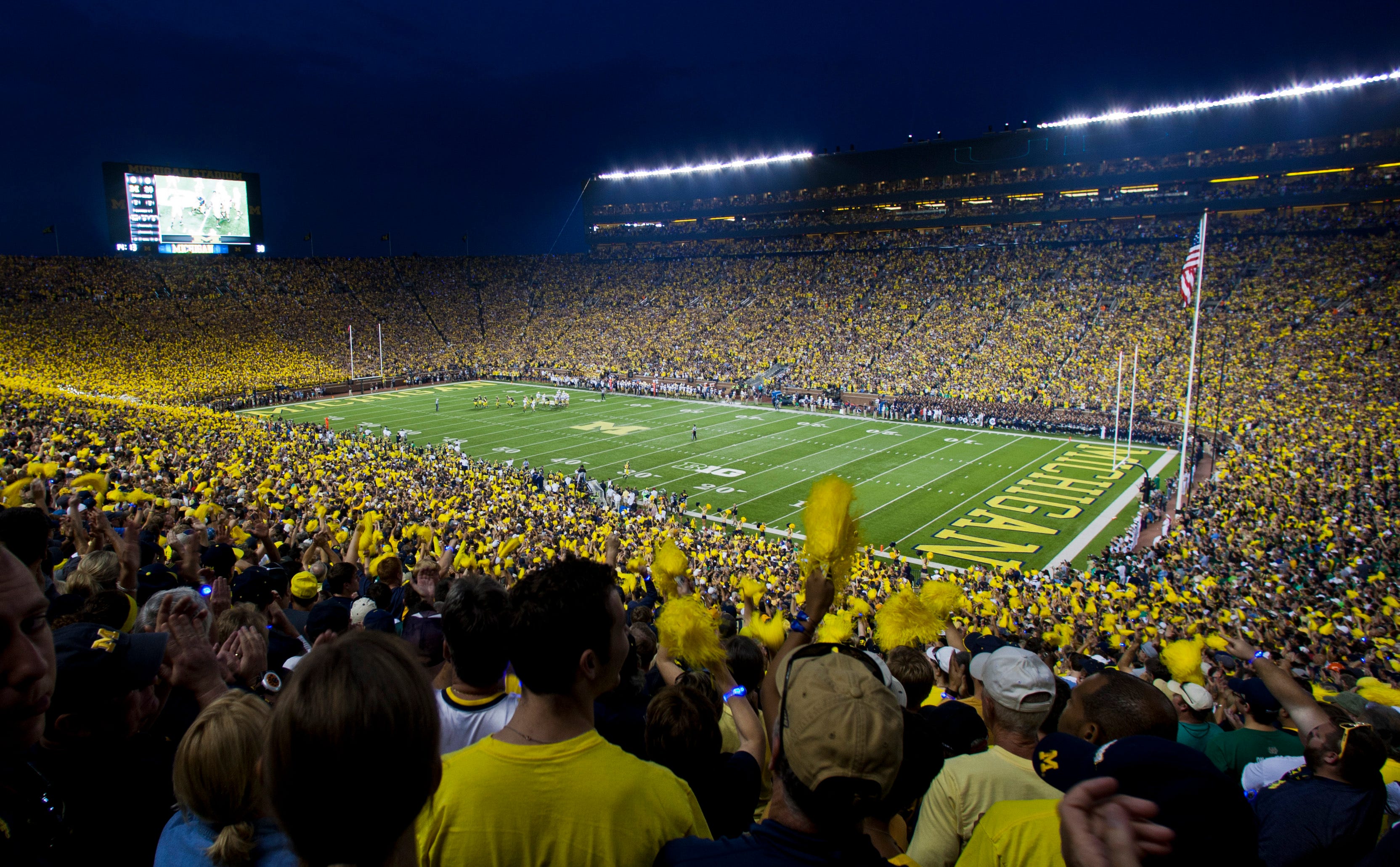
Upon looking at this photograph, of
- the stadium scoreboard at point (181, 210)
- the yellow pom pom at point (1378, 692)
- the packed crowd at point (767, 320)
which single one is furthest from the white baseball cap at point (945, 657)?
the stadium scoreboard at point (181, 210)

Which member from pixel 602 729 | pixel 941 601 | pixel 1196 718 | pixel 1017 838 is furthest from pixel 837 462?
pixel 1017 838

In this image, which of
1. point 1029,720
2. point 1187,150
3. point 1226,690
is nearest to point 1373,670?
point 1226,690

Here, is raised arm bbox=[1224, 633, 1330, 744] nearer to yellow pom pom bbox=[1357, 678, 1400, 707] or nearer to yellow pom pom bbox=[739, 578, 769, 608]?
yellow pom pom bbox=[739, 578, 769, 608]

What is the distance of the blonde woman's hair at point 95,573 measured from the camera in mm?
4238

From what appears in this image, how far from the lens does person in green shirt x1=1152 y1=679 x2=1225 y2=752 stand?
4059mm

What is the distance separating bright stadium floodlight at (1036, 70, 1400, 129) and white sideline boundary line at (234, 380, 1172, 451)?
29410 millimetres

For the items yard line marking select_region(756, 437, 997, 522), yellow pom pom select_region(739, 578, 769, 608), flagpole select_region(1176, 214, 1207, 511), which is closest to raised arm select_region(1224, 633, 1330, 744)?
yellow pom pom select_region(739, 578, 769, 608)

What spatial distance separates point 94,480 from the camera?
9562 millimetres

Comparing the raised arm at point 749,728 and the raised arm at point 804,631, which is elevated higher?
the raised arm at point 804,631

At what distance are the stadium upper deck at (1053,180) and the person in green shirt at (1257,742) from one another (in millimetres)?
53577

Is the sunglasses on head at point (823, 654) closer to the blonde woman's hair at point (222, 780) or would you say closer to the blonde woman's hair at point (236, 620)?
the blonde woman's hair at point (222, 780)

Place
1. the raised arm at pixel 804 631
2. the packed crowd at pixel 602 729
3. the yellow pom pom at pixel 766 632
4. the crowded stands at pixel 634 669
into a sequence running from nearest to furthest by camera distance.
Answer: the packed crowd at pixel 602 729 < the crowded stands at pixel 634 669 < the raised arm at pixel 804 631 < the yellow pom pom at pixel 766 632

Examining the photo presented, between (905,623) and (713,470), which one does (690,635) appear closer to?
(905,623)

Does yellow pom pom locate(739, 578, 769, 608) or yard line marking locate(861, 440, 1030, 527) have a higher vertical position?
yellow pom pom locate(739, 578, 769, 608)
